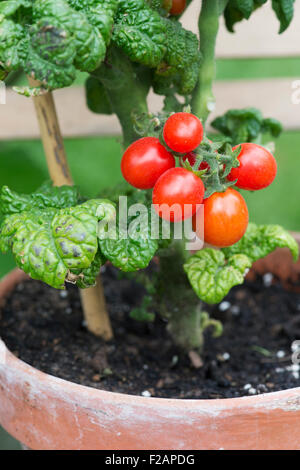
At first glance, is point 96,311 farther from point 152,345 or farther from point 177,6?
point 177,6

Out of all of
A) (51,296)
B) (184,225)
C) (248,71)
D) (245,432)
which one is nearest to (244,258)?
(184,225)

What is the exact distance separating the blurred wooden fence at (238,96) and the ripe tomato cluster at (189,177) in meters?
0.73

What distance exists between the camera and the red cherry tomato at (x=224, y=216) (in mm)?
856

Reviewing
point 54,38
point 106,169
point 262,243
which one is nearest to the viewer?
point 54,38

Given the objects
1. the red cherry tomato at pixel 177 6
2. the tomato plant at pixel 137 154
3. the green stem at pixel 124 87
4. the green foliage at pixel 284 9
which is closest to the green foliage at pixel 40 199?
the tomato plant at pixel 137 154

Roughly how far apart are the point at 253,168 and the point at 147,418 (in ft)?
1.32

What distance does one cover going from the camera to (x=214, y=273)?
99cm

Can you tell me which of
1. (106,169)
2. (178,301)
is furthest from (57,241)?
(106,169)

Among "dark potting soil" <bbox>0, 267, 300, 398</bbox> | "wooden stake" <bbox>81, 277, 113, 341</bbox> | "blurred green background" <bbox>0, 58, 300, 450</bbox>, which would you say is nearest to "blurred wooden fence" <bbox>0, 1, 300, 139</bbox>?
"blurred green background" <bbox>0, 58, 300, 450</bbox>

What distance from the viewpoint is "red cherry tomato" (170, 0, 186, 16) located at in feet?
3.21

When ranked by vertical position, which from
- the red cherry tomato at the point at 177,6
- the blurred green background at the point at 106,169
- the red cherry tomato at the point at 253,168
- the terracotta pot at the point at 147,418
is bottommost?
the blurred green background at the point at 106,169

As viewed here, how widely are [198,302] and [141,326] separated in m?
0.23

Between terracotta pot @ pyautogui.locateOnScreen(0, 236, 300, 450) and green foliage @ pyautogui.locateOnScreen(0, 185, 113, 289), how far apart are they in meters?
0.19

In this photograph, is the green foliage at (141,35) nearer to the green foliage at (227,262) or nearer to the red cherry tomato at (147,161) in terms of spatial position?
the red cherry tomato at (147,161)
